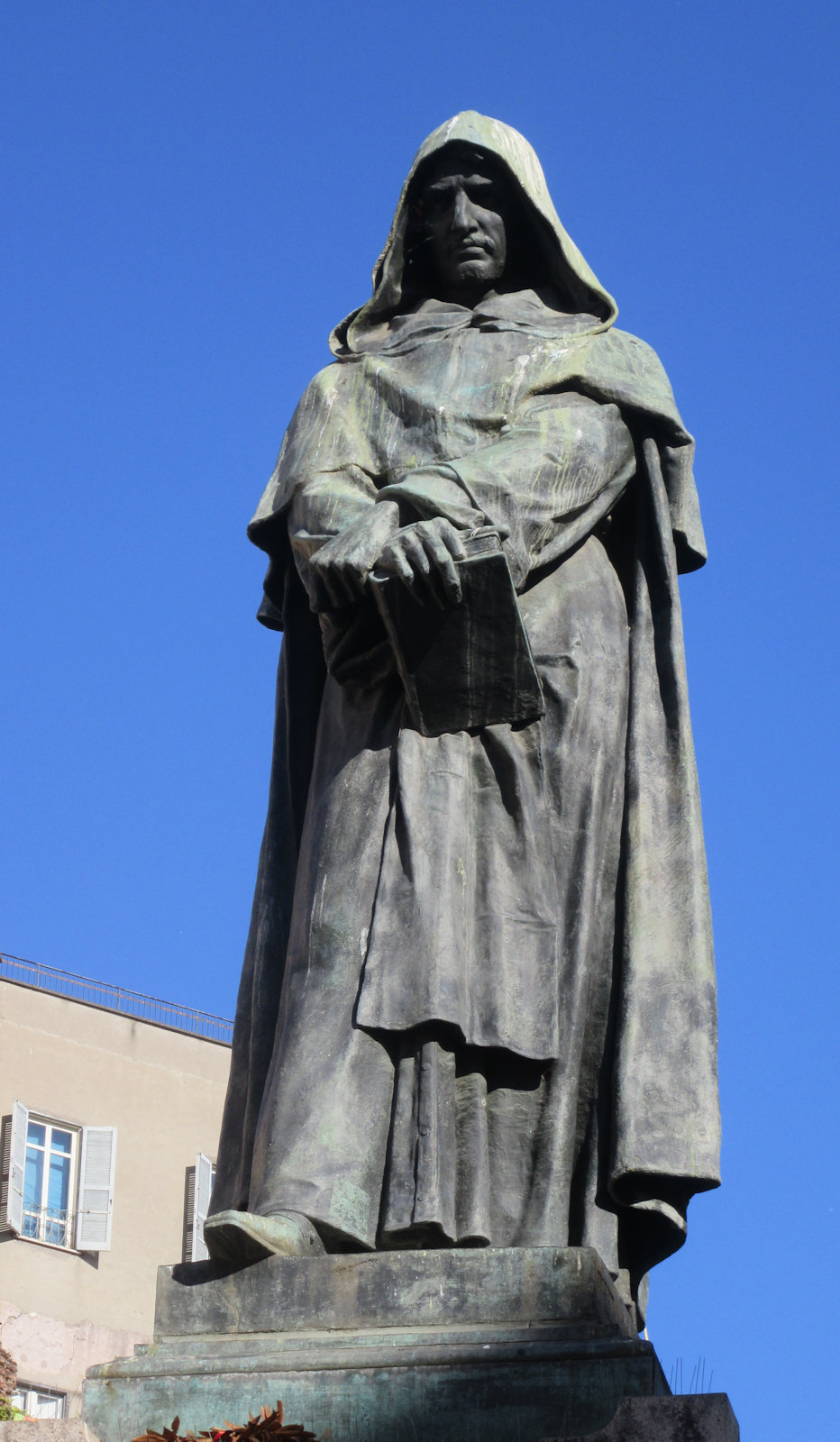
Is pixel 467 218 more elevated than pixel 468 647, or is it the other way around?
pixel 467 218

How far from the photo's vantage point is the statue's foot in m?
6.96

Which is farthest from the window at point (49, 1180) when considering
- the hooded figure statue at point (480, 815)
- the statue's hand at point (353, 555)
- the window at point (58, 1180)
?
the statue's hand at point (353, 555)

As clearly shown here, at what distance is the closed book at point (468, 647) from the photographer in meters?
7.91

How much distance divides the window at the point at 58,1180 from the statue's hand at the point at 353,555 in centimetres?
2835

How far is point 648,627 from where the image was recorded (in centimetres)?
863

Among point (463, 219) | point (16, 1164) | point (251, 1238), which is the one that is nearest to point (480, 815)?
point (251, 1238)

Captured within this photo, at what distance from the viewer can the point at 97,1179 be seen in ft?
117

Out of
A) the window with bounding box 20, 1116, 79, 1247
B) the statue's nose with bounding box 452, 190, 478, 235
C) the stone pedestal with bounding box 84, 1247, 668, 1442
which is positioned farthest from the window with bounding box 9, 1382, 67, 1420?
the stone pedestal with bounding box 84, 1247, 668, 1442

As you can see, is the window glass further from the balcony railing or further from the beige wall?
the beige wall

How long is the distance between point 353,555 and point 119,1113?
94.5ft

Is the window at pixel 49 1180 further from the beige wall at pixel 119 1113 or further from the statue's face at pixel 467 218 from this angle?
the statue's face at pixel 467 218

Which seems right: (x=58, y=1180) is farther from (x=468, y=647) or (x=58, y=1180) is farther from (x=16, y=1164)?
(x=468, y=647)

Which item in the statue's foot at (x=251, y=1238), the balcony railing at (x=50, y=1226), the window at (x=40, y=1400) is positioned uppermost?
the balcony railing at (x=50, y=1226)

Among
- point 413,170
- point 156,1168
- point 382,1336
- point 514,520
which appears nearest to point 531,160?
point 413,170
